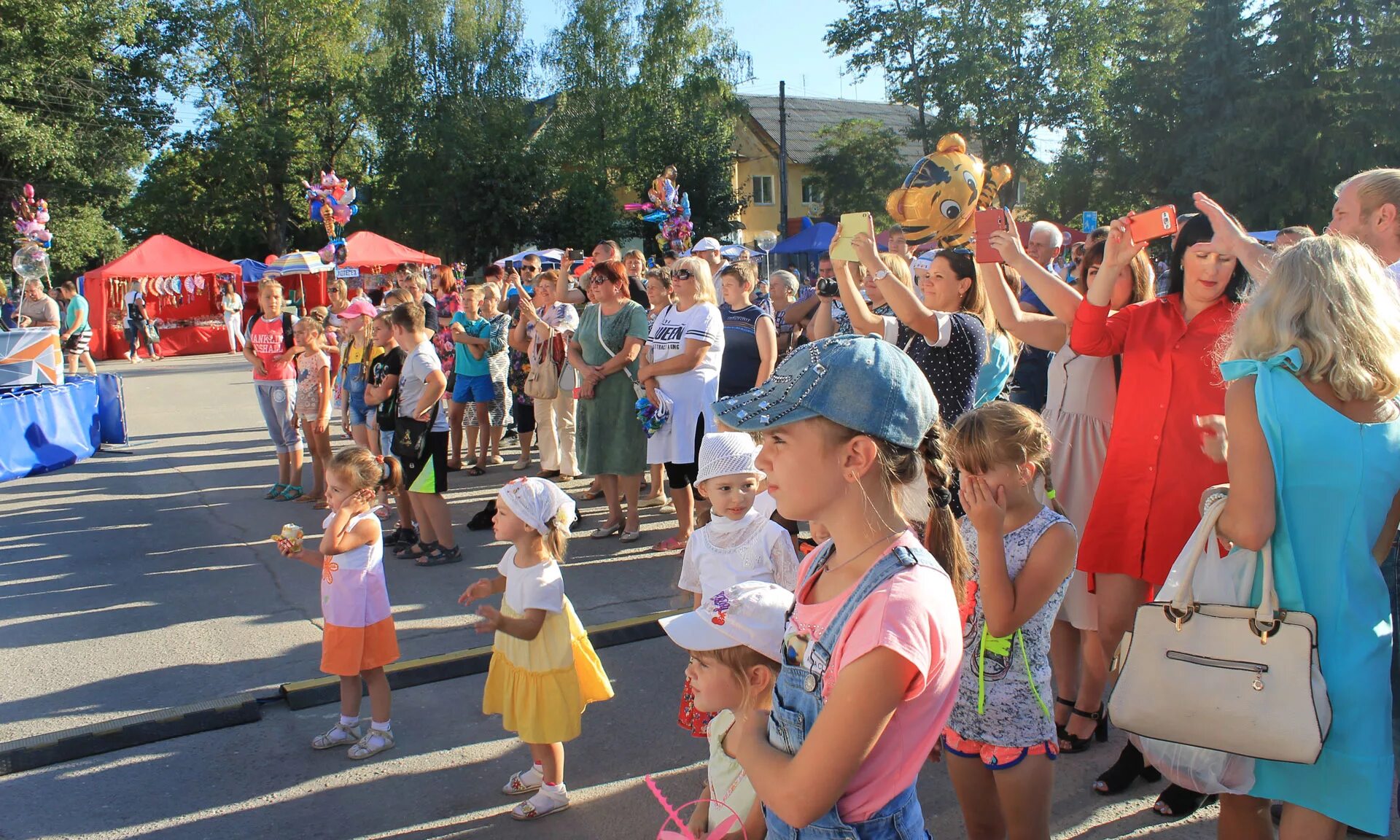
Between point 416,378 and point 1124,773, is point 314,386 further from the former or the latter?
point 1124,773

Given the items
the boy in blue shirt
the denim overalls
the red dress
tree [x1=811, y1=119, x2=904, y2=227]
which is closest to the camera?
the denim overalls

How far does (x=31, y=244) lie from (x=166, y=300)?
11.7m

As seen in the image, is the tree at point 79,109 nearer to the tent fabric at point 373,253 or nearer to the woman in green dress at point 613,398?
the tent fabric at point 373,253

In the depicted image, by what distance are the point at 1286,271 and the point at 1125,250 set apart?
3.25 ft

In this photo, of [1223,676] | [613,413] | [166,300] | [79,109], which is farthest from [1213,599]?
[79,109]

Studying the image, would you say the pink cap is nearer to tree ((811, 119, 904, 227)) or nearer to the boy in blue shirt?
the boy in blue shirt

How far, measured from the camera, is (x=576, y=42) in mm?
40406

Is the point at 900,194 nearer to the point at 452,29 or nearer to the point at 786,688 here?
the point at 786,688

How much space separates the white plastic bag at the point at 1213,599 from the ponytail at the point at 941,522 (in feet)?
1.79

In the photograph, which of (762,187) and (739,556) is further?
(762,187)

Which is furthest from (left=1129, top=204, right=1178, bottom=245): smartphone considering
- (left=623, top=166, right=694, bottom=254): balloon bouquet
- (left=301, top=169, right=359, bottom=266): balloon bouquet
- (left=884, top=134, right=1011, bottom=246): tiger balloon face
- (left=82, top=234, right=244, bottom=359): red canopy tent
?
(left=82, top=234, right=244, bottom=359): red canopy tent

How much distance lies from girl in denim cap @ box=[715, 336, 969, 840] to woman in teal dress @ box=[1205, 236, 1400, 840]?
3.34 ft

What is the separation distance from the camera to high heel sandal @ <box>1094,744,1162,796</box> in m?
3.57

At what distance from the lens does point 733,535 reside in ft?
12.3
